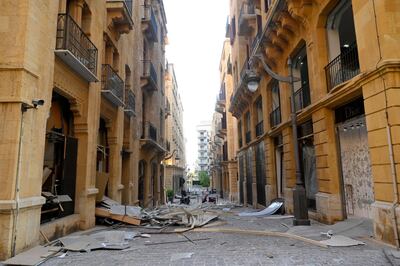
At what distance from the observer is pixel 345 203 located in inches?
376

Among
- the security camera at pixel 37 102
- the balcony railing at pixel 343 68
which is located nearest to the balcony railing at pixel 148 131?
the balcony railing at pixel 343 68

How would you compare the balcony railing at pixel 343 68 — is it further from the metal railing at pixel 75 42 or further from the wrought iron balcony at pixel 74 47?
the metal railing at pixel 75 42

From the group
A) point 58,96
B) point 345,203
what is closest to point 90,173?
point 58,96

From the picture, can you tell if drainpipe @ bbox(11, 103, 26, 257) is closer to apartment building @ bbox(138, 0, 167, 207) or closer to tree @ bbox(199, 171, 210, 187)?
apartment building @ bbox(138, 0, 167, 207)

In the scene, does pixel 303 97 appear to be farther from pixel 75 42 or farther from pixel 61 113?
pixel 61 113

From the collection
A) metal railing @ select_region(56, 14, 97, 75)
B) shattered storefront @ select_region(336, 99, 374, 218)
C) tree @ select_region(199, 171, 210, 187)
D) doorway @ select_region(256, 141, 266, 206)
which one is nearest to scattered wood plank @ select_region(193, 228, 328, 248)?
shattered storefront @ select_region(336, 99, 374, 218)

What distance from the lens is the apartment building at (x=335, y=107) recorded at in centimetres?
679

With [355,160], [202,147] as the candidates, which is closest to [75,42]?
[355,160]

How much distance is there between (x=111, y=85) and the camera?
12398 mm

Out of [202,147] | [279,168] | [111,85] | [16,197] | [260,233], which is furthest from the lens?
[202,147]

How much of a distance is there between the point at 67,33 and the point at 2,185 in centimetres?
440

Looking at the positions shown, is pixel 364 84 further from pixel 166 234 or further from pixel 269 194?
pixel 269 194

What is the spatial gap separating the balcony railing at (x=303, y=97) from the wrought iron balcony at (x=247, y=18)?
362 inches

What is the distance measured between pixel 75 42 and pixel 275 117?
1047 cm
